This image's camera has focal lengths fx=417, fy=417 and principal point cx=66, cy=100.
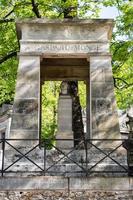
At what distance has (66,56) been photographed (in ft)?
37.3

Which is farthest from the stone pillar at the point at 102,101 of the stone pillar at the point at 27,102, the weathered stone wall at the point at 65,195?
the weathered stone wall at the point at 65,195

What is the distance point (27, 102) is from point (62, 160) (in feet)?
6.14

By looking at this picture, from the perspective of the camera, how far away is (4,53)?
18047 mm

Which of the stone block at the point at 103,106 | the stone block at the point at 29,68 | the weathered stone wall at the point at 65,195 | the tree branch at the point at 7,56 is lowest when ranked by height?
the weathered stone wall at the point at 65,195

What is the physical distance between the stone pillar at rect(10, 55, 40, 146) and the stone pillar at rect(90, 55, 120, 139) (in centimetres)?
146

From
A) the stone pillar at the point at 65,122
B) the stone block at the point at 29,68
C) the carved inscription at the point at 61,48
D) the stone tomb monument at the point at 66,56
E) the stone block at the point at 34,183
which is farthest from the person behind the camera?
the stone pillar at the point at 65,122

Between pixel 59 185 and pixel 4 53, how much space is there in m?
10.3

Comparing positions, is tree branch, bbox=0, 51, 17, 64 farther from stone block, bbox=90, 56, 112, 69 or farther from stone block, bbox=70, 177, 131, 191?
stone block, bbox=70, 177, 131, 191

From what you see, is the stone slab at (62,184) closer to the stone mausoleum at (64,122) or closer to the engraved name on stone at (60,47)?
the stone mausoleum at (64,122)

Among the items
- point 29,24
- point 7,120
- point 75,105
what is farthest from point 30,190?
point 7,120

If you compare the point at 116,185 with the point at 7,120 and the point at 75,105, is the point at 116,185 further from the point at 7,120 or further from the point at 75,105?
the point at 7,120

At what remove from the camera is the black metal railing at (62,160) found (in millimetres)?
9406

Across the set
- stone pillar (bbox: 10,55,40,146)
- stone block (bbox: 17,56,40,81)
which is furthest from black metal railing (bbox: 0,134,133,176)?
stone block (bbox: 17,56,40,81)

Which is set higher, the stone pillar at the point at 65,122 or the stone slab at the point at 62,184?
the stone pillar at the point at 65,122
